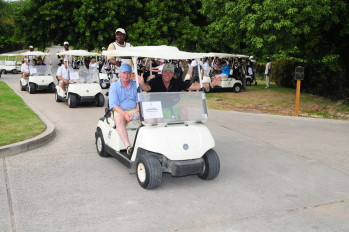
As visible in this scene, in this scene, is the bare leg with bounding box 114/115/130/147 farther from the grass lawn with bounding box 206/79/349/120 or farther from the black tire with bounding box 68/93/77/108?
the grass lawn with bounding box 206/79/349/120

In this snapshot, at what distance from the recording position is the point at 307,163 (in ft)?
20.6

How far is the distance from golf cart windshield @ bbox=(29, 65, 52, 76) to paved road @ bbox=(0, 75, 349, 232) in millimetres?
9075

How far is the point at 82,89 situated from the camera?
1200cm

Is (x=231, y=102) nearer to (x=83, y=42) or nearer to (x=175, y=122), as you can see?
(x=175, y=122)

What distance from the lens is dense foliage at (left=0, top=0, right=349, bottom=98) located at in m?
→ 11.4

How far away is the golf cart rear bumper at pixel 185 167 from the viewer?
4.82 metres

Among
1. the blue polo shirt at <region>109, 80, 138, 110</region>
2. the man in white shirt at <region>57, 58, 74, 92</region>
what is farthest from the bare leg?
the man in white shirt at <region>57, 58, 74, 92</region>

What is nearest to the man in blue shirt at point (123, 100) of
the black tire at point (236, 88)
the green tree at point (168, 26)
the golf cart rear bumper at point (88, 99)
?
the golf cart rear bumper at point (88, 99)

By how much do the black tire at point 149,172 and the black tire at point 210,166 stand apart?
0.73m

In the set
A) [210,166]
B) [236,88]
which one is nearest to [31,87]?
[236,88]

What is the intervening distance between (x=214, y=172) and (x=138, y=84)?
1627 millimetres

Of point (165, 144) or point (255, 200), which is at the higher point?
point (165, 144)

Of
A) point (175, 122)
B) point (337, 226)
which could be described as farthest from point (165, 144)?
point (337, 226)

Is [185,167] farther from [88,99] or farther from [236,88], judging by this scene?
[236,88]
